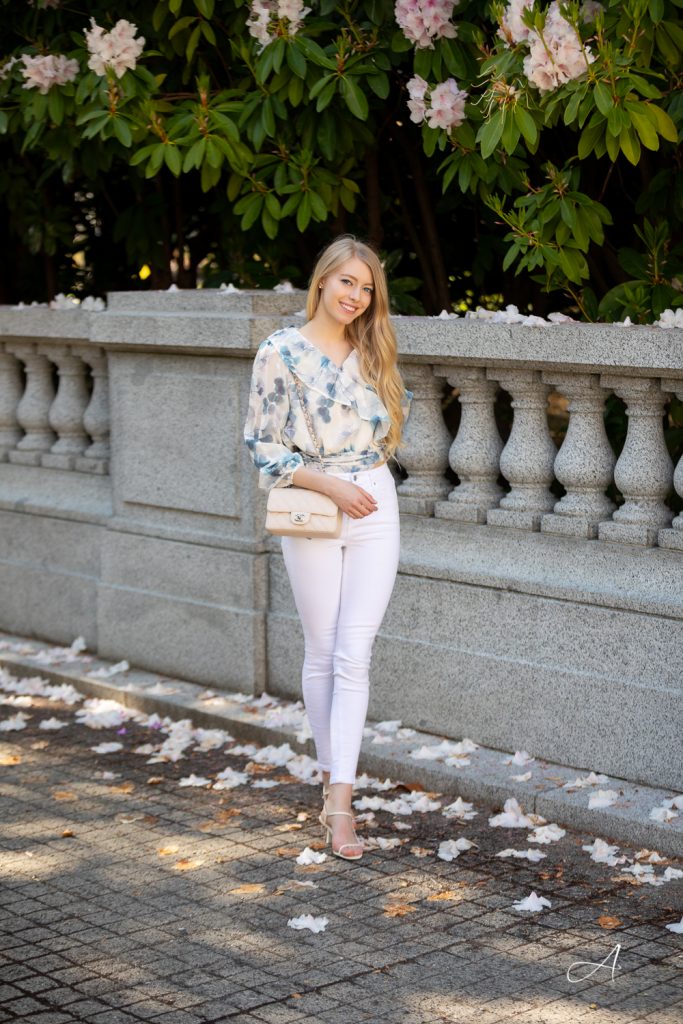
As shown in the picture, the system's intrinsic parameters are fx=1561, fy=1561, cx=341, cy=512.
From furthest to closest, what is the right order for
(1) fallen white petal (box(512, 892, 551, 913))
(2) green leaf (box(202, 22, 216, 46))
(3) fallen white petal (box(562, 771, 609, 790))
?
(2) green leaf (box(202, 22, 216, 46))
(3) fallen white petal (box(562, 771, 609, 790))
(1) fallen white petal (box(512, 892, 551, 913))

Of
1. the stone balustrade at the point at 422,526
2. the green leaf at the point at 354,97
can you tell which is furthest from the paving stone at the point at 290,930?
the green leaf at the point at 354,97

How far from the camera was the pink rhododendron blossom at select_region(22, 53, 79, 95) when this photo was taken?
635 cm

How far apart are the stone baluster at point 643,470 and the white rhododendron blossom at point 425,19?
1373 millimetres

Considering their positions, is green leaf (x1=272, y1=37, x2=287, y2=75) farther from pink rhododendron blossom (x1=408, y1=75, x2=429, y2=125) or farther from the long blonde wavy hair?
the long blonde wavy hair

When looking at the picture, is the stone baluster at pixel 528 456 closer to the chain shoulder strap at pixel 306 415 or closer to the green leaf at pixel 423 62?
the chain shoulder strap at pixel 306 415

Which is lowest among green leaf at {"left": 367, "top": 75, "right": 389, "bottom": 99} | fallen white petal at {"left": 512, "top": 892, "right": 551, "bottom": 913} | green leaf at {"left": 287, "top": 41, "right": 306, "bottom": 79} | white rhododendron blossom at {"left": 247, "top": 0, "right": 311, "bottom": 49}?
fallen white petal at {"left": 512, "top": 892, "right": 551, "bottom": 913}

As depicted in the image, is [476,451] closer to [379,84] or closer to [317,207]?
[317,207]

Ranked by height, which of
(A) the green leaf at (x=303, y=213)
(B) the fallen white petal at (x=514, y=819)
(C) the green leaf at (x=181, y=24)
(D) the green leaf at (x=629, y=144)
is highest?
(C) the green leaf at (x=181, y=24)

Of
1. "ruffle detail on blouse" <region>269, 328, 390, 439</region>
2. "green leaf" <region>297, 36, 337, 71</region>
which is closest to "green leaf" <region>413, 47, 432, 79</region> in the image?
"green leaf" <region>297, 36, 337, 71</region>

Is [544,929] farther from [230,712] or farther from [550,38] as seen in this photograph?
[550,38]

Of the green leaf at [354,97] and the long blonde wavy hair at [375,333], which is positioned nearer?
the long blonde wavy hair at [375,333]

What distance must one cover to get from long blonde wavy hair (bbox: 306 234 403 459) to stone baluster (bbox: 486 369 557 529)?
72 centimetres

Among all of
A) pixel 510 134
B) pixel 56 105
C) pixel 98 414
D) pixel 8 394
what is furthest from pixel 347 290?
pixel 8 394

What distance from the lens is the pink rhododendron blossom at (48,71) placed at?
6.35m
